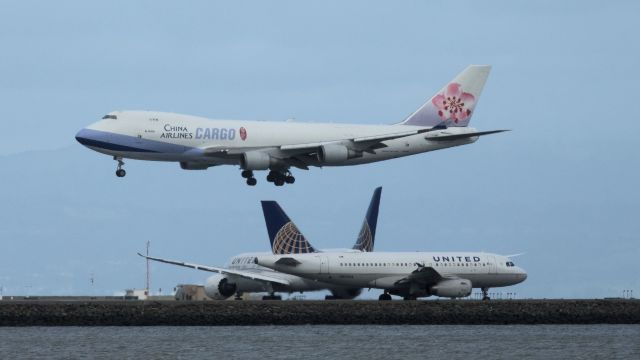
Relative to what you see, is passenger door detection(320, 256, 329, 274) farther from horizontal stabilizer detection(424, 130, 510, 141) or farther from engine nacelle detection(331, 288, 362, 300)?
horizontal stabilizer detection(424, 130, 510, 141)

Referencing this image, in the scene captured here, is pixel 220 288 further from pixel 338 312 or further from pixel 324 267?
pixel 338 312

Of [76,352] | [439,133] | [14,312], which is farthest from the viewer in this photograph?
[439,133]

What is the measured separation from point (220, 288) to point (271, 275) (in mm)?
4481

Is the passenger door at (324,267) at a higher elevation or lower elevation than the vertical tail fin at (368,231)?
lower

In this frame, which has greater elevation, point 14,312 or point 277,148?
point 277,148

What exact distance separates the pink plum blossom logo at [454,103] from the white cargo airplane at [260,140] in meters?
1.09

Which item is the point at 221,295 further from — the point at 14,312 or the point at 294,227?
the point at 14,312

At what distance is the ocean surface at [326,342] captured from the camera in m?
99.8

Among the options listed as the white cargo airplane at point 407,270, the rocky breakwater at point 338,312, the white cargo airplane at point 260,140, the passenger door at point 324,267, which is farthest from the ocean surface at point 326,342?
the white cargo airplane at point 260,140

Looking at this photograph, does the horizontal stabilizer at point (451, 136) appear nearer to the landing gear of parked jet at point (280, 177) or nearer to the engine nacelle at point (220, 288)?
the landing gear of parked jet at point (280, 177)

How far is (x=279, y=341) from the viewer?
108 metres

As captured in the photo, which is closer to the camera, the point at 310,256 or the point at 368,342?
the point at 368,342

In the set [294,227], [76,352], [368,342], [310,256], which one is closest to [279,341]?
[368,342]

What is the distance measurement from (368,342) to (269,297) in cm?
2711
